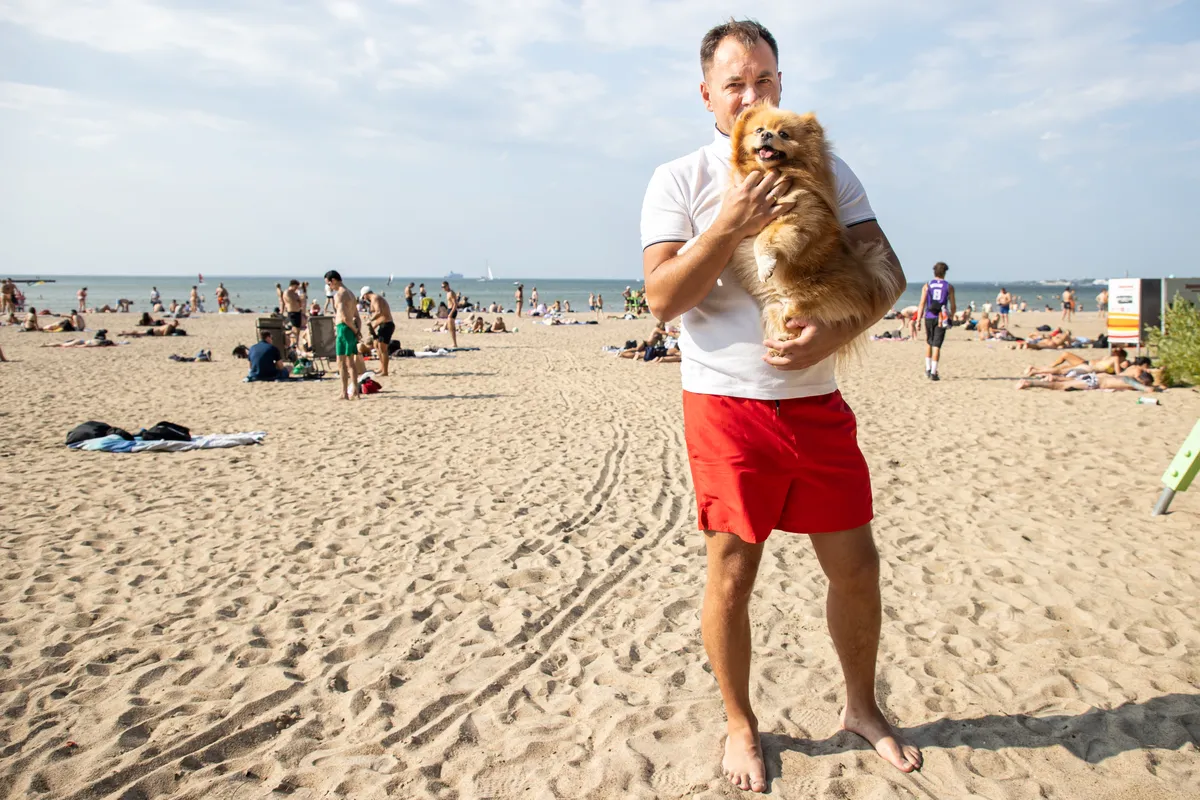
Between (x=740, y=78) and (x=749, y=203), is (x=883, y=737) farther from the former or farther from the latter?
(x=740, y=78)

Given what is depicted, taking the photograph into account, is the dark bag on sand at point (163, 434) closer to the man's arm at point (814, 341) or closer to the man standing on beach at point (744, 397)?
the man standing on beach at point (744, 397)

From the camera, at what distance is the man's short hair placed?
2.28 meters

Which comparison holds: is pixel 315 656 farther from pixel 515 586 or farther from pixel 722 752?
pixel 722 752

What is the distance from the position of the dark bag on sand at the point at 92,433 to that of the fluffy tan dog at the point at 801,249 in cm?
870

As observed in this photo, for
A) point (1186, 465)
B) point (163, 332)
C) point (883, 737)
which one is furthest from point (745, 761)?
point (163, 332)

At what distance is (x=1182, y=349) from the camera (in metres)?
11.8

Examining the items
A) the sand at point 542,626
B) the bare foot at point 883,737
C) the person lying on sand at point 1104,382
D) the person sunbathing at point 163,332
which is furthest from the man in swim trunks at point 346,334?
the person sunbathing at point 163,332

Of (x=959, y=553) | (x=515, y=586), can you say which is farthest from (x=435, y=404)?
(x=959, y=553)

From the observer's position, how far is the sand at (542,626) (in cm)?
273

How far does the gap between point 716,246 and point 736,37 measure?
695mm

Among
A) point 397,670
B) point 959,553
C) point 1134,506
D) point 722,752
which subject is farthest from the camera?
point 1134,506

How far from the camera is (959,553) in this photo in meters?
4.96

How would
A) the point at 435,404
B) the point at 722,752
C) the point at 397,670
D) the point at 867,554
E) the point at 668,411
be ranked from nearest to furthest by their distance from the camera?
the point at 867,554 < the point at 722,752 < the point at 397,670 < the point at 668,411 < the point at 435,404

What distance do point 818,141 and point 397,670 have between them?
9.34 ft
